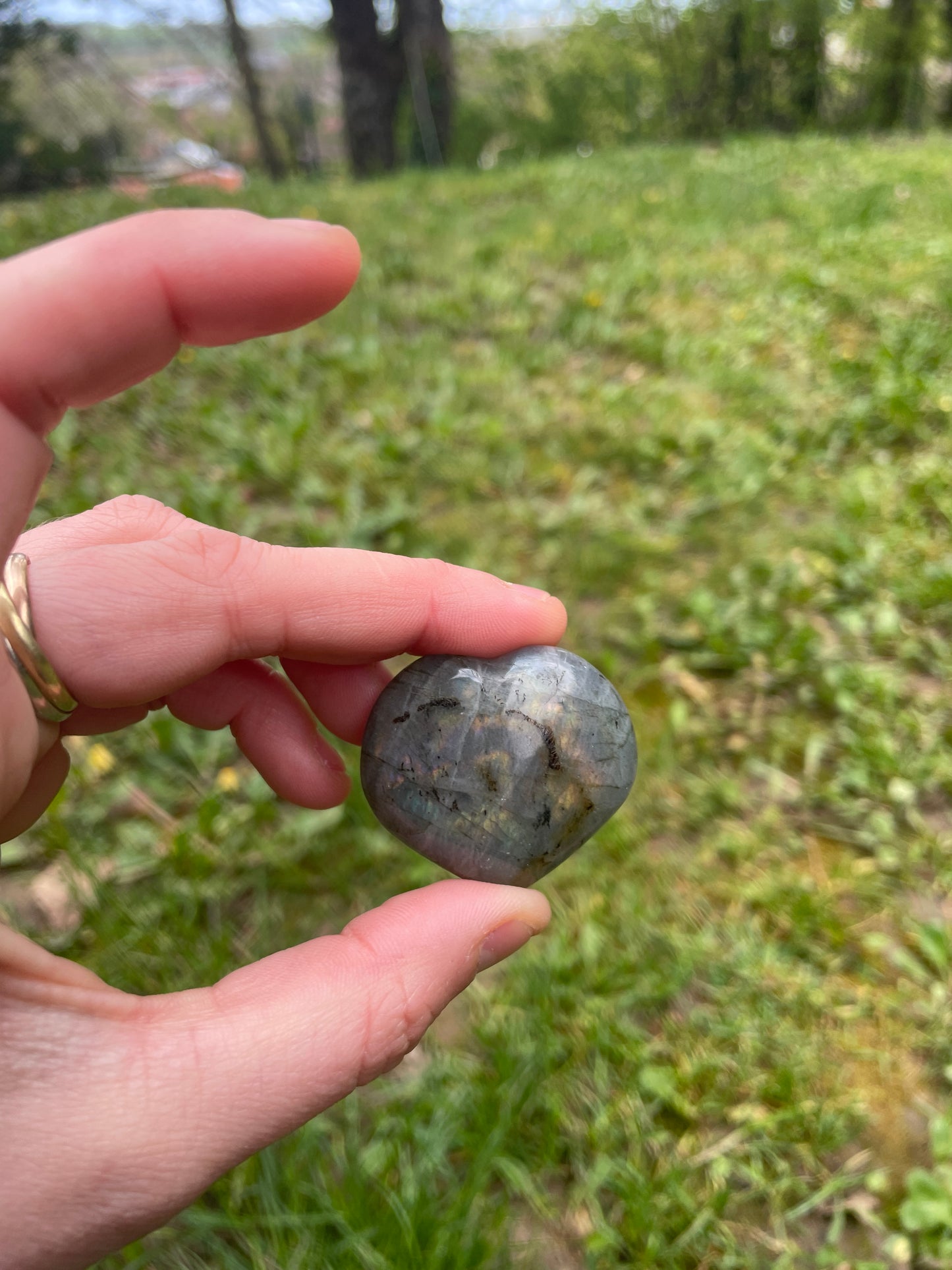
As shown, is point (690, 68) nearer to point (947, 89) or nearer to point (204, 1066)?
point (947, 89)

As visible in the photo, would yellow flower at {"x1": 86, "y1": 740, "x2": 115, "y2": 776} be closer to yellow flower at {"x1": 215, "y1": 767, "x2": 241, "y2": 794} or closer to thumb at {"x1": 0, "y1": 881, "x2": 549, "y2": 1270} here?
yellow flower at {"x1": 215, "y1": 767, "x2": 241, "y2": 794}

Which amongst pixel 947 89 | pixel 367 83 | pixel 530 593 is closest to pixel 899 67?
pixel 947 89

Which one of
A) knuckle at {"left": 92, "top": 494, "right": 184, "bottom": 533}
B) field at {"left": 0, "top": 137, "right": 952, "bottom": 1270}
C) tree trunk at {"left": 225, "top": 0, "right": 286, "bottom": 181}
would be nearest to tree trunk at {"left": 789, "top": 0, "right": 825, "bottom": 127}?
tree trunk at {"left": 225, "top": 0, "right": 286, "bottom": 181}

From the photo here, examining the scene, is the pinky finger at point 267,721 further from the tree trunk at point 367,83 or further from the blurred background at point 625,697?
the tree trunk at point 367,83

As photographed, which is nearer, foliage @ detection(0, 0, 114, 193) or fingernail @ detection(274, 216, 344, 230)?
fingernail @ detection(274, 216, 344, 230)

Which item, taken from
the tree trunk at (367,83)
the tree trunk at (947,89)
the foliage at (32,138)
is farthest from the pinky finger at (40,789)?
the tree trunk at (947,89)

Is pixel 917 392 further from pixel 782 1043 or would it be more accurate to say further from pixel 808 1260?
pixel 808 1260
